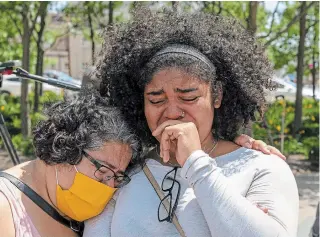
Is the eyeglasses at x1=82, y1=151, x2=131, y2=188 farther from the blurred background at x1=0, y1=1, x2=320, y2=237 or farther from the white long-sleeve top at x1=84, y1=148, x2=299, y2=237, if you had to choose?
the blurred background at x1=0, y1=1, x2=320, y2=237

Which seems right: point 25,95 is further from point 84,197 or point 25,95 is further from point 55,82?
point 84,197

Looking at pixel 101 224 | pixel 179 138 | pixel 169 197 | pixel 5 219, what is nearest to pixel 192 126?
pixel 179 138

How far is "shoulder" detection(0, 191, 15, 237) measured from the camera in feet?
6.19

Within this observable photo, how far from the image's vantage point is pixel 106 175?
2164 mm

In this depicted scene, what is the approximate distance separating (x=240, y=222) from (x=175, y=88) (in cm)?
59

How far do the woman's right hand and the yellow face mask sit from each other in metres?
0.31

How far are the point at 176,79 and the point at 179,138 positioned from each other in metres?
0.25

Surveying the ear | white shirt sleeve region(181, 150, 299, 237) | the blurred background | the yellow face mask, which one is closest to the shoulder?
the yellow face mask

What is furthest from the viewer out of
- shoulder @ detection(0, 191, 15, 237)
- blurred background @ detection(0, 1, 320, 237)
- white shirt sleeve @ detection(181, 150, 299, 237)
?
blurred background @ detection(0, 1, 320, 237)

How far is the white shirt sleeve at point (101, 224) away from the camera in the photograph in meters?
2.10

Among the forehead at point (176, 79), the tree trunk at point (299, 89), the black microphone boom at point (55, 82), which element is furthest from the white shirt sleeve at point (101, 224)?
the tree trunk at point (299, 89)

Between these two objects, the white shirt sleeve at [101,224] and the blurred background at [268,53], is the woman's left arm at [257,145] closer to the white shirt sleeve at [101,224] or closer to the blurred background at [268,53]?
the white shirt sleeve at [101,224]

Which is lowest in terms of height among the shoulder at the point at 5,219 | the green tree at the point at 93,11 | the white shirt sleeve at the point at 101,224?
the white shirt sleeve at the point at 101,224

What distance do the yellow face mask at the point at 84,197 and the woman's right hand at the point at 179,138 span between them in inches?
12.0
